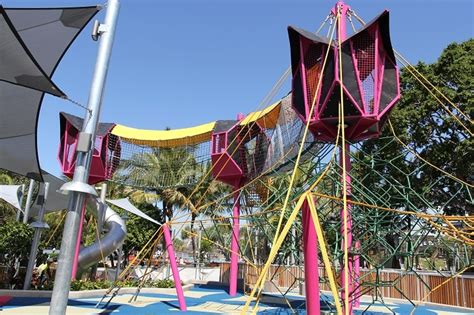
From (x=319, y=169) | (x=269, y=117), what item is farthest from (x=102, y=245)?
(x=319, y=169)

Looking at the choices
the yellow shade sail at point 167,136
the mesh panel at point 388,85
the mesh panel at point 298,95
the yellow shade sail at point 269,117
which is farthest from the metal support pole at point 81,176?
the yellow shade sail at point 167,136

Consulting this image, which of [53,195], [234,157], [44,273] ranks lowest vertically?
[44,273]

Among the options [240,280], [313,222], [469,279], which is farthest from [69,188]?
[240,280]

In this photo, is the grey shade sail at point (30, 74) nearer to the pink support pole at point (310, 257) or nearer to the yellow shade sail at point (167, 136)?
the pink support pole at point (310, 257)

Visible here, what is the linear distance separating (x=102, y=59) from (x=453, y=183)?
2213 centimetres

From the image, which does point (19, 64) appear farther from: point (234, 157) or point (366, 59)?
point (234, 157)

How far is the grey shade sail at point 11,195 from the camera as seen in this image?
19.3 meters

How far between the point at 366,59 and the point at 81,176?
7838 millimetres

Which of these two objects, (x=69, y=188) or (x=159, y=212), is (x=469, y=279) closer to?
(x=69, y=188)

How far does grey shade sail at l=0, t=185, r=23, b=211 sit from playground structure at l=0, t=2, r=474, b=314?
248 cm

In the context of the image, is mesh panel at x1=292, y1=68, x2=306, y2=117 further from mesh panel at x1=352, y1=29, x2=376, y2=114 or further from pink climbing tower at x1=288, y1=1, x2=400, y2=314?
mesh panel at x1=352, y1=29, x2=376, y2=114

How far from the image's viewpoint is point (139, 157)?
877 inches

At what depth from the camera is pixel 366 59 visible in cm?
1114

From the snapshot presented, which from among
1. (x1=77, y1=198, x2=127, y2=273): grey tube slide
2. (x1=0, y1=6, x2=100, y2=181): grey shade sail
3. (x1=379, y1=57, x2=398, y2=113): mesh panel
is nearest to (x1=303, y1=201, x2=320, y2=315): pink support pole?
(x1=0, y1=6, x2=100, y2=181): grey shade sail
